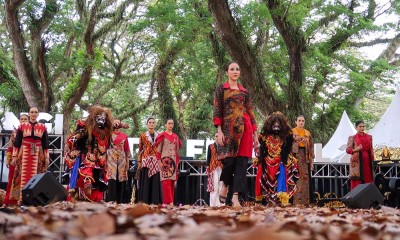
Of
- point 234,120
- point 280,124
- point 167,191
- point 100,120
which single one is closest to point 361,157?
point 280,124

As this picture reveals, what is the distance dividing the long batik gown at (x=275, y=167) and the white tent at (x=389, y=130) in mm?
6288

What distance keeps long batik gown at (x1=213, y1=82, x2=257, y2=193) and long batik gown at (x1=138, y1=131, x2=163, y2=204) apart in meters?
4.66

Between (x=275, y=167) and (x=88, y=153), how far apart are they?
347cm

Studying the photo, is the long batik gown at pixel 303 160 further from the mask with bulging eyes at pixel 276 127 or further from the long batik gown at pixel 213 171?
the long batik gown at pixel 213 171

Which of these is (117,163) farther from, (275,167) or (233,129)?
(233,129)

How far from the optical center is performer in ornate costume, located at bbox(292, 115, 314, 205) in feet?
40.5

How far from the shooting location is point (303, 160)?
40.9 ft

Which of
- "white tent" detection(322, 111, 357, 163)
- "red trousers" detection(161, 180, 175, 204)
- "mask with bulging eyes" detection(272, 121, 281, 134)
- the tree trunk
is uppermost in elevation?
the tree trunk

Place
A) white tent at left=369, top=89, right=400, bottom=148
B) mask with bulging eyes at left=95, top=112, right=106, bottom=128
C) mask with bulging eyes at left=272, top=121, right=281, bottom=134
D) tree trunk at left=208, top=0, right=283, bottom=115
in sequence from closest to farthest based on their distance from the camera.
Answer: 1. mask with bulging eyes at left=95, top=112, right=106, bottom=128
2. mask with bulging eyes at left=272, top=121, right=281, bottom=134
3. white tent at left=369, top=89, right=400, bottom=148
4. tree trunk at left=208, top=0, right=283, bottom=115

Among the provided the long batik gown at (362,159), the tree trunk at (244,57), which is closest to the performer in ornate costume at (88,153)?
the long batik gown at (362,159)

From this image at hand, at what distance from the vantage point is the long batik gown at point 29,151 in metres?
11.5

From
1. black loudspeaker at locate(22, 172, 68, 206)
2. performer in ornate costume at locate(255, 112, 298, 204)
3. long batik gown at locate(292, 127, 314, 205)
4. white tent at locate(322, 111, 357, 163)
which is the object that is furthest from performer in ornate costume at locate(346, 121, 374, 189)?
black loudspeaker at locate(22, 172, 68, 206)

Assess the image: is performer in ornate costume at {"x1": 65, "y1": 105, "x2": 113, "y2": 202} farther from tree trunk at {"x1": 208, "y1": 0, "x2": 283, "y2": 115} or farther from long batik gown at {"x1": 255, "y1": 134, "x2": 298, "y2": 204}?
tree trunk at {"x1": 208, "y1": 0, "x2": 283, "y2": 115}

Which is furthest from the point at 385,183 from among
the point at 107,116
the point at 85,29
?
the point at 85,29
